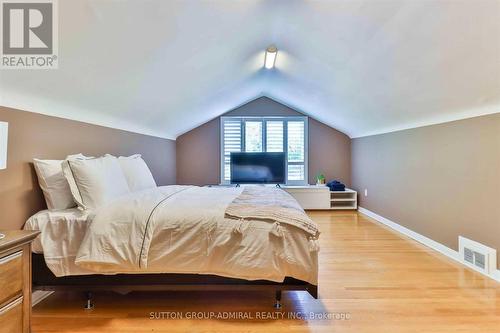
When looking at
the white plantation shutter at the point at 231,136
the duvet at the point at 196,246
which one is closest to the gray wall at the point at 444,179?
the duvet at the point at 196,246

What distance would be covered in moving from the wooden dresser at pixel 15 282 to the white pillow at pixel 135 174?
4.51ft

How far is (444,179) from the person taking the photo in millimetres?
3320

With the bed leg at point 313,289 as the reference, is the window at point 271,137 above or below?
above

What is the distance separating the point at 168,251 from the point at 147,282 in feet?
1.09

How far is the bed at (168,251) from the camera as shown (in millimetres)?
1961

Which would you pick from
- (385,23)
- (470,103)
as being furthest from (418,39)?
(470,103)

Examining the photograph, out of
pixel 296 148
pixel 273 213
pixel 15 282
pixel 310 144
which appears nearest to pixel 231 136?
pixel 296 148

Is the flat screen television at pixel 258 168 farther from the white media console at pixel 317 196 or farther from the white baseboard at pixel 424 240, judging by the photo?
the white baseboard at pixel 424 240

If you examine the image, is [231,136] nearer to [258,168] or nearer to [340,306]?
[258,168]

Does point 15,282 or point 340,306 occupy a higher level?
point 15,282

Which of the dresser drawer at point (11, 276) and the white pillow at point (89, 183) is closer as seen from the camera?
the dresser drawer at point (11, 276)

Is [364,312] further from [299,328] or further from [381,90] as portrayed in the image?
[381,90]

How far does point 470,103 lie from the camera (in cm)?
274

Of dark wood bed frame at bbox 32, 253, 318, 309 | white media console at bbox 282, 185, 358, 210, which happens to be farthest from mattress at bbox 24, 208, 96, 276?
white media console at bbox 282, 185, 358, 210
